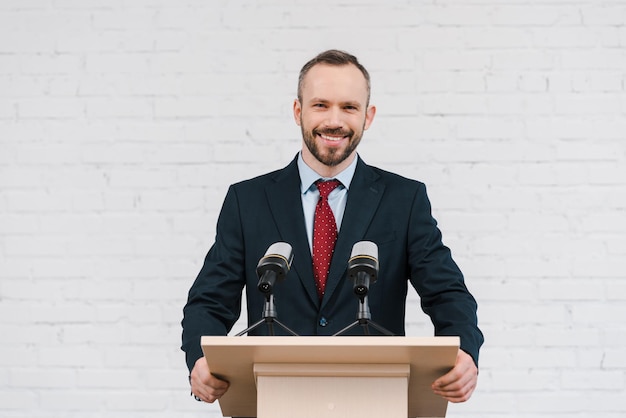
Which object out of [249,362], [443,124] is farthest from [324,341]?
[443,124]

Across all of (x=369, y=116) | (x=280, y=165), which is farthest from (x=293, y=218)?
(x=280, y=165)

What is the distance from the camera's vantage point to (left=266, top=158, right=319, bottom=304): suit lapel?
231 cm

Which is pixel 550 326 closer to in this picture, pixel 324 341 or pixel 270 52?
pixel 270 52

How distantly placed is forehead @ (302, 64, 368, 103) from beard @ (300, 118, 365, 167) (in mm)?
82

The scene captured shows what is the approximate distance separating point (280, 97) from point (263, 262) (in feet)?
5.00

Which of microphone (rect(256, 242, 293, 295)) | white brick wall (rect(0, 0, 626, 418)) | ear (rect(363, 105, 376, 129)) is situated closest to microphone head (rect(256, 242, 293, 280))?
microphone (rect(256, 242, 293, 295))

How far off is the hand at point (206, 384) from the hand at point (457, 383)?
1.34 feet

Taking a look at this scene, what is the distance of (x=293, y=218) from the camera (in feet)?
7.86

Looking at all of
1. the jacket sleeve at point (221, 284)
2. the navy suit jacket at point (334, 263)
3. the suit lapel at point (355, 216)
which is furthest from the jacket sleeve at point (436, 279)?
the jacket sleeve at point (221, 284)

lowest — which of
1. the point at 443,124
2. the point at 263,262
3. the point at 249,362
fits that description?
the point at 249,362

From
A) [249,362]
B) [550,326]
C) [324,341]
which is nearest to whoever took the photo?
[324,341]

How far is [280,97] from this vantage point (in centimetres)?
329

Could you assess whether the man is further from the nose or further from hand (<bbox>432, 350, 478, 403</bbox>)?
hand (<bbox>432, 350, 478, 403</bbox>)

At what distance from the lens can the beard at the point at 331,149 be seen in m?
2.37
